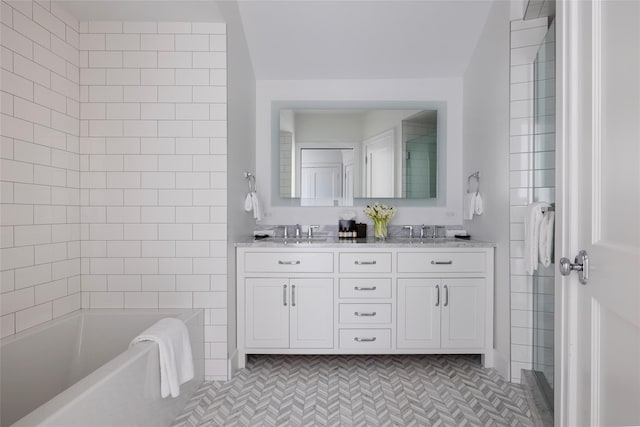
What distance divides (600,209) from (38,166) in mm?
2556

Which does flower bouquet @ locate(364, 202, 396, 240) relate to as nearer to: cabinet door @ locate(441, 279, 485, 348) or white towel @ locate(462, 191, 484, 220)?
white towel @ locate(462, 191, 484, 220)

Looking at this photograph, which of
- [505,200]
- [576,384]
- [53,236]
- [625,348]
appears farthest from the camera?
[505,200]

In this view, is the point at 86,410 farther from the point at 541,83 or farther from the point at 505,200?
the point at 541,83

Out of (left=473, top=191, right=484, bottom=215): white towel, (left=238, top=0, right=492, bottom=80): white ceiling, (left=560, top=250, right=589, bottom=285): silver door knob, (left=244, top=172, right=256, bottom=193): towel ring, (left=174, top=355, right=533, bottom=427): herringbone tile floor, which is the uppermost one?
(left=238, top=0, right=492, bottom=80): white ceiling

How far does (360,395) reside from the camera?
2273 mm

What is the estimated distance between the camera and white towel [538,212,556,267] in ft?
5.95

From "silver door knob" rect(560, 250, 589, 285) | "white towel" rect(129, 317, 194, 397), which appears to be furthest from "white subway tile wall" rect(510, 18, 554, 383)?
"white towel" rect(129, 317, 194, 397)

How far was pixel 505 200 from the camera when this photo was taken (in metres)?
2.41

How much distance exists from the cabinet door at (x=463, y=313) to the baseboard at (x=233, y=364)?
144 cm

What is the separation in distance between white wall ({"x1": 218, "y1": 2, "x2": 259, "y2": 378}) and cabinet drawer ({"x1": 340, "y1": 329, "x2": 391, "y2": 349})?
0.77m

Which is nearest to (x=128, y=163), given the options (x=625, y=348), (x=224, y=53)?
(x=224, y=53)

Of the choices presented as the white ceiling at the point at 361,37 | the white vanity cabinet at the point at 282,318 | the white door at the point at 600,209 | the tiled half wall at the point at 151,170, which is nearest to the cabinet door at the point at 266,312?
the white vanity cabinet at the point at 282,318

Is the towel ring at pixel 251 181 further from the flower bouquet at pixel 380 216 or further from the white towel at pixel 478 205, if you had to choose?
the white towel at pixel 478 205

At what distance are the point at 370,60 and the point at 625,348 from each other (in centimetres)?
272
